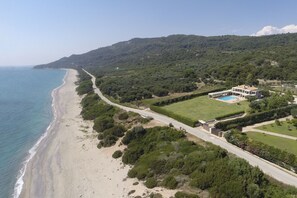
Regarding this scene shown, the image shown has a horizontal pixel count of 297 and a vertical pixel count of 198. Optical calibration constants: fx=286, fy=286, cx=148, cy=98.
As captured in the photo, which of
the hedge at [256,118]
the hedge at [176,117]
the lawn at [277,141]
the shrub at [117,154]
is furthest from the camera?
the hedge at [176,117]

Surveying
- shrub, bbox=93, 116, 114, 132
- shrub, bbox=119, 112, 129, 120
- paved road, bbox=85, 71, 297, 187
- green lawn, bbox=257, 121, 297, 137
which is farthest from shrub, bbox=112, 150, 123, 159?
green lawn, bbox=257, 121, 297, 137

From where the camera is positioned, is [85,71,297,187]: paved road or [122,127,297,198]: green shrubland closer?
[122,127,297,198]: green shrubland

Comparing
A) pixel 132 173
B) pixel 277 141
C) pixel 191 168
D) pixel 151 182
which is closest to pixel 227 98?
pixel 277 141

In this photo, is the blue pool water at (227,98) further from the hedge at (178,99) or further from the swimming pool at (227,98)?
the hedge at (178,99)

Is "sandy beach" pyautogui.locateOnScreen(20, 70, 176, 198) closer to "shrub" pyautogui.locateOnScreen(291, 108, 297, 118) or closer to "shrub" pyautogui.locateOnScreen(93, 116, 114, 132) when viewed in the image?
"shrub" pyautogui.locateOnScreen(93, 116, 114, 132)

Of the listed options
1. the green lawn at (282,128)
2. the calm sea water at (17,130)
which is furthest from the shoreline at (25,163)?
the green lawn at (282,128)

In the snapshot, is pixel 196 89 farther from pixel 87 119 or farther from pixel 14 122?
pixel 14 122
